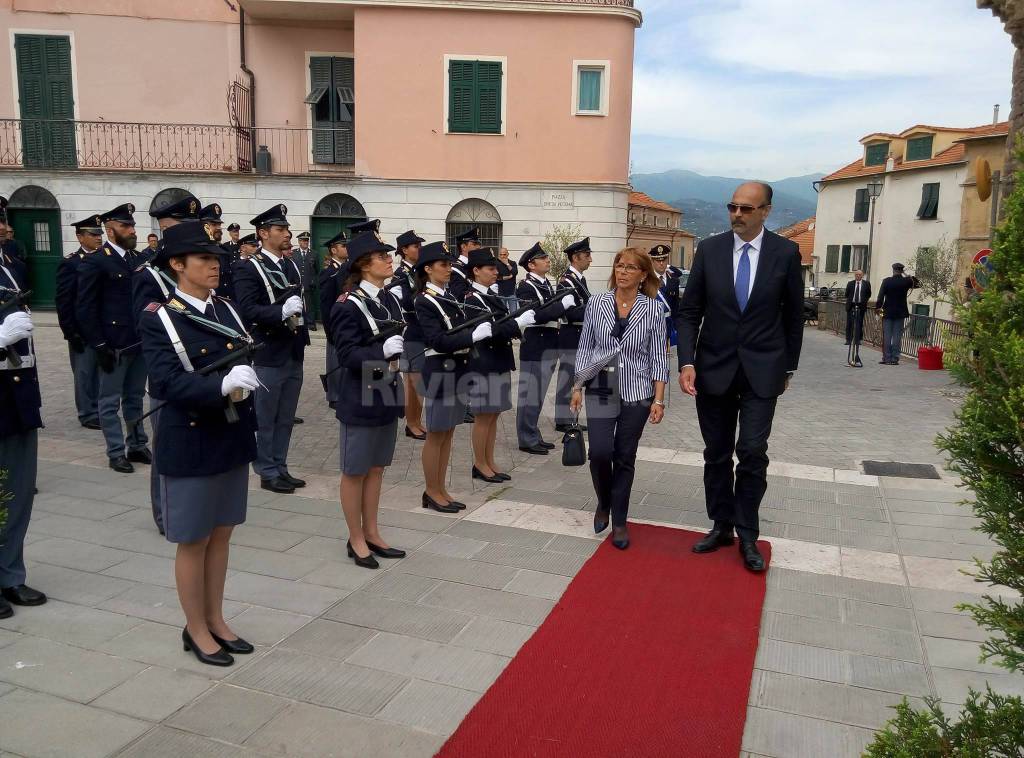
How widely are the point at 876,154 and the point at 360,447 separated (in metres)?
46.9

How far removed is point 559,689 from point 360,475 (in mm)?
1883

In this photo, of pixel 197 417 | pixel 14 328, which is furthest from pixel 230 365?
pixel 14 328

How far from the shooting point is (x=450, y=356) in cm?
588

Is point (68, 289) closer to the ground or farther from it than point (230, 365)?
farther from it

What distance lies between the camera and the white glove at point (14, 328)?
399 cm

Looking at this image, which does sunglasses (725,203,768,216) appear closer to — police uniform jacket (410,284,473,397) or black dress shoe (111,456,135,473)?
police uniform jacket (410,284,473,397)

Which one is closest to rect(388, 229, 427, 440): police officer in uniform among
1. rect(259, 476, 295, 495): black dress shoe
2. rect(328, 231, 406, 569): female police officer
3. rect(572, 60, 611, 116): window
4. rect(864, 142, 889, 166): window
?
rect(259, 476, 295, 495): black dress shoe

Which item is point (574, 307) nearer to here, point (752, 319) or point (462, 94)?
point (752, 319)

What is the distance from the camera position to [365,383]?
4617 mm

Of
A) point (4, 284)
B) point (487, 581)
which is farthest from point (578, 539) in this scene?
point (4, 284)

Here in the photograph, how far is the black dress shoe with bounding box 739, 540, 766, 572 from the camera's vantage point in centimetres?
484

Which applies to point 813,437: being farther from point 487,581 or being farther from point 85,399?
point 85,399

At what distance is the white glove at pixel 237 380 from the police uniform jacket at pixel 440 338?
7.82 ft

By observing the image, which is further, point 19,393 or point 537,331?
point 537,331
